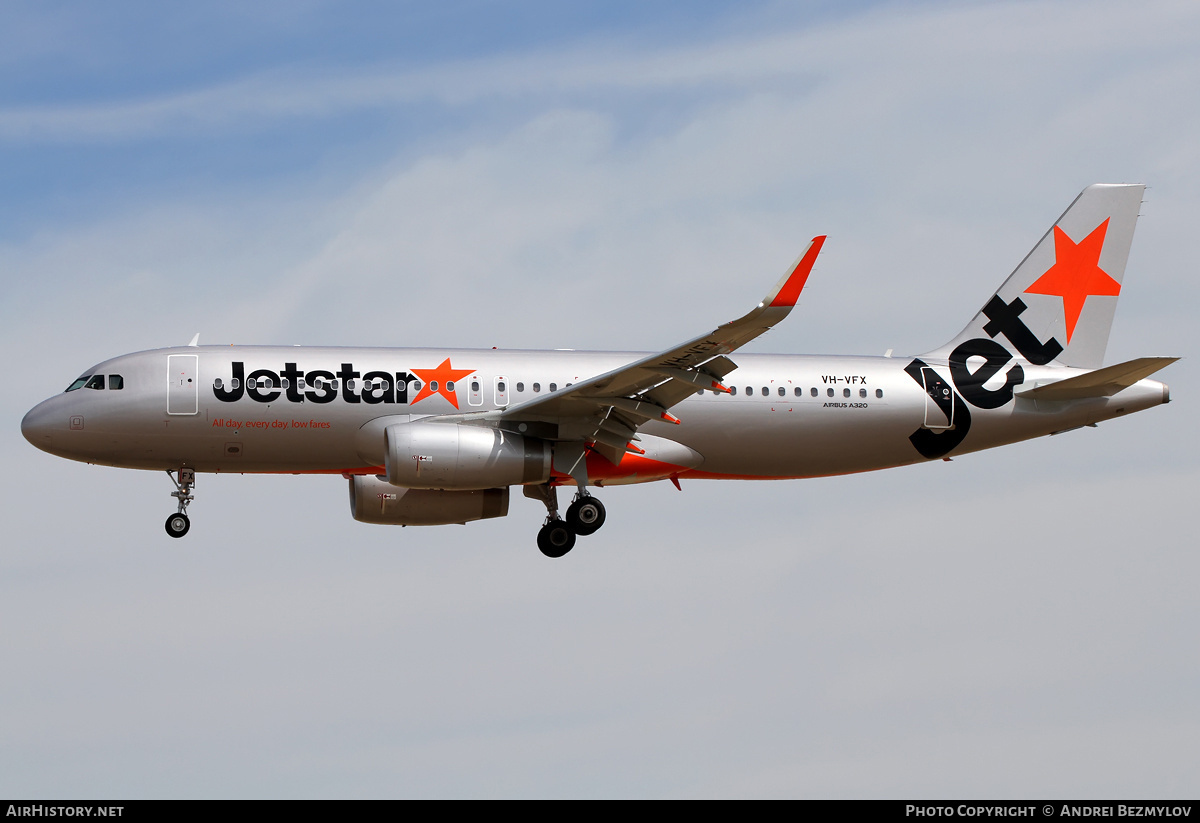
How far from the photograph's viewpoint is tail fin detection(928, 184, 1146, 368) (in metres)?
35.0

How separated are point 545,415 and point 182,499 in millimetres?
7714

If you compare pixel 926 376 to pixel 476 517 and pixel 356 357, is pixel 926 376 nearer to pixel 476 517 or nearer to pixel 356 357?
pixel 476 517

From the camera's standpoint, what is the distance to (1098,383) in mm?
32438

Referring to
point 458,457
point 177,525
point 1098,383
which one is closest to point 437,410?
point 458,457

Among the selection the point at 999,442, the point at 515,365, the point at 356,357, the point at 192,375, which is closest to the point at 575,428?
the point at 515,365

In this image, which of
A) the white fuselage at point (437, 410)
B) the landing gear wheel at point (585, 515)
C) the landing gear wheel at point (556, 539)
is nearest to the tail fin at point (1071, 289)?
the white fuselage at point (437, 410)

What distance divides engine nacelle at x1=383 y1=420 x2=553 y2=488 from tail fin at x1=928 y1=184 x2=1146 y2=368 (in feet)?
34.9

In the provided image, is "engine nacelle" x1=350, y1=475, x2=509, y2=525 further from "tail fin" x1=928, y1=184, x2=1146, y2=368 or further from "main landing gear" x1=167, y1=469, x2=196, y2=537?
"tail fin" x1=928, y1=184, x2=1146, y2=368

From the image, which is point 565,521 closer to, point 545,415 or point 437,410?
point 545,415

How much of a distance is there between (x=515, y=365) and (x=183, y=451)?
272 inches

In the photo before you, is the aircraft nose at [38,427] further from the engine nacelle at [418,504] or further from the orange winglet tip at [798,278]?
the orange winglet tip at [798,278]

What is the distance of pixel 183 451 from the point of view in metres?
29.9

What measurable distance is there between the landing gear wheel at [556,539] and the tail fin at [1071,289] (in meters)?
9.74

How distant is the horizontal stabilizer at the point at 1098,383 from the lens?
3142cm
